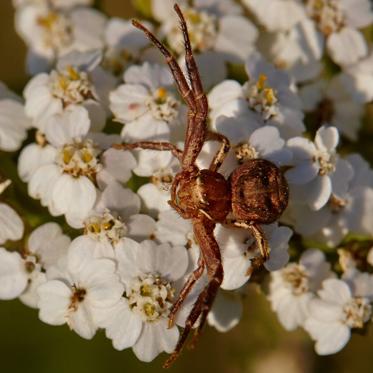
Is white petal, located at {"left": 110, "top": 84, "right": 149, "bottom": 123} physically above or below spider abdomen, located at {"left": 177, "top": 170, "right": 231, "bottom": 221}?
above

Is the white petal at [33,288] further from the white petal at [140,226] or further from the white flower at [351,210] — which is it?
the white flower at [351,210]

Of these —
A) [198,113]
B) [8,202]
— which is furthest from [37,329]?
[198,113]

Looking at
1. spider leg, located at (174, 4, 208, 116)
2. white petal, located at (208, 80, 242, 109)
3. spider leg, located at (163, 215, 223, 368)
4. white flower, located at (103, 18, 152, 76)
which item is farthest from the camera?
white flower, located at (103, 18, 152, 76)

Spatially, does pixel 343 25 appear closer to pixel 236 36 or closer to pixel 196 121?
pixel 236 36

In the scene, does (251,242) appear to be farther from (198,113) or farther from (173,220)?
(198,113)

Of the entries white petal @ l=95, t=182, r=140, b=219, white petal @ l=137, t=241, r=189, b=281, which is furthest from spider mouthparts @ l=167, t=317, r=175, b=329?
white petal @ l=95, t=182, r=140, b=219

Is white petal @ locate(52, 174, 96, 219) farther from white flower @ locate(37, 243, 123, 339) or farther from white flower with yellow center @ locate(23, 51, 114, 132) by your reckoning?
white flower with yellow center @ locate(23, 51, 114, 132)

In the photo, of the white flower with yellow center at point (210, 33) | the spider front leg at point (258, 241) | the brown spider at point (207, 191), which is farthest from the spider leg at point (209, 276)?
the white flower with yellow center at point (210, 33)
